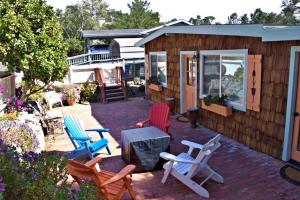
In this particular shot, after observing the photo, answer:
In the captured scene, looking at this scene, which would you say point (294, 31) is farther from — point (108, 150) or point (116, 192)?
point (108, 150)

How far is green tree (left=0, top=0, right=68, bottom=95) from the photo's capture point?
234 inches

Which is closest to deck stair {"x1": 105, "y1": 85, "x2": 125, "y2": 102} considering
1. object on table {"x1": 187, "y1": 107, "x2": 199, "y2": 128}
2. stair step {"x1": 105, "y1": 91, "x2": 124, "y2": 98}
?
stair step {"x1": 105, "y1": 91, "x2": 124, "y2": 98}

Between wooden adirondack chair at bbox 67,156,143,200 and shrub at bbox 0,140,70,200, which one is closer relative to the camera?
shrub at bbox 0,140,70,200

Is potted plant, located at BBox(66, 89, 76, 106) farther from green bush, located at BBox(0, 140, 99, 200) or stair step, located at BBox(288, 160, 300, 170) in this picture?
stair step, located at BBox(288, 160, 300, 170)

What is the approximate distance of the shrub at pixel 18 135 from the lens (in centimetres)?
520

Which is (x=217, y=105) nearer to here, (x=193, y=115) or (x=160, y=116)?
(x=193, y=115)

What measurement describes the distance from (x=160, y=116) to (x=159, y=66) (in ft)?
16.6

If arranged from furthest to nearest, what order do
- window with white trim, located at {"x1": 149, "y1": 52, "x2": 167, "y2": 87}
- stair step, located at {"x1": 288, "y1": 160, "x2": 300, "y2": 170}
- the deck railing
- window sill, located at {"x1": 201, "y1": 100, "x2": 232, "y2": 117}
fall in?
the deck railing < window with white trim, located at {"x1": 149, "y1": 52, "x2": 167, "y2": 87} < window sill, located at {"x1": 201, "y1": 100, "x2": 232, "y2": 117} < stair step, located at {"x1": 288, "y1": 160, "x2": 300, "y2": 170}

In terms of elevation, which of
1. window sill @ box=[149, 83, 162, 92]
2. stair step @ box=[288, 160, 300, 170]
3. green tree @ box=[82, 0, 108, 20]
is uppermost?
green tree @ box=[82, 0, 108, 20]

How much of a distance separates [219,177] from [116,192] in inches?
72.5

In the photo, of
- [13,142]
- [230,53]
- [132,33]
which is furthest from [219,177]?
[132,33]

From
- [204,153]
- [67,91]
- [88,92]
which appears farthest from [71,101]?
[204,153]

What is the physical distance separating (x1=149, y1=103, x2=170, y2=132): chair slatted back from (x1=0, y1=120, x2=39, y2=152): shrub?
2.72 m

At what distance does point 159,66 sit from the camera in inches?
459
